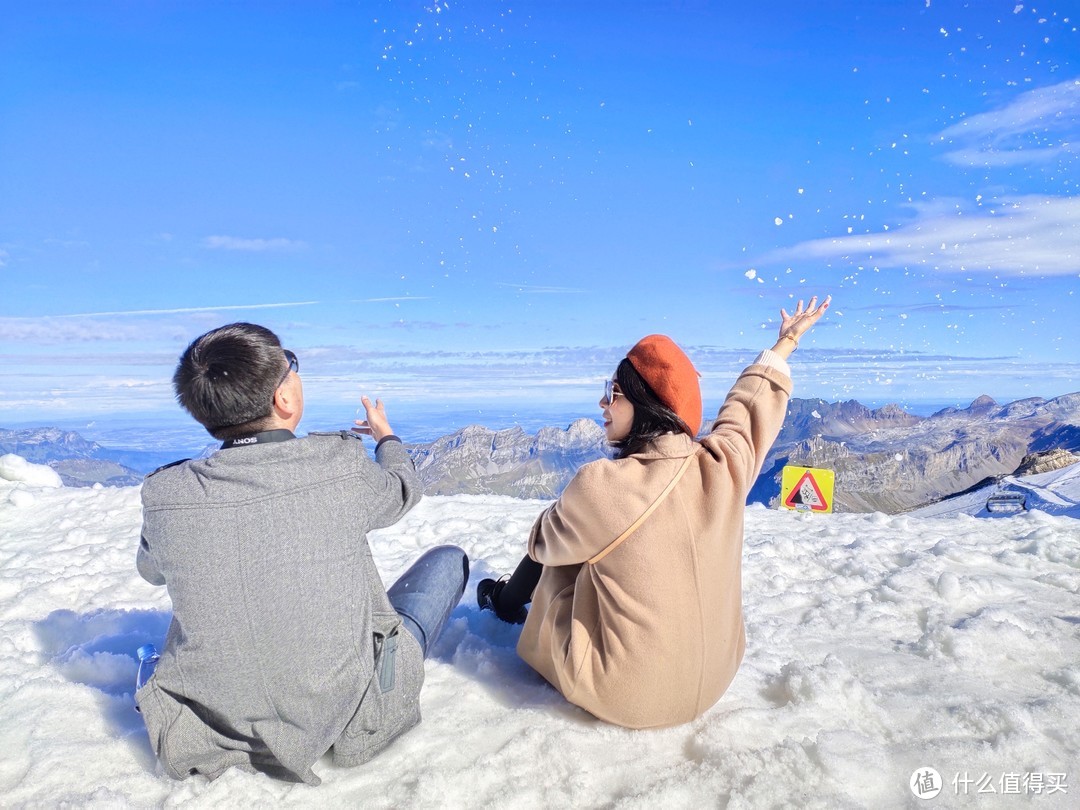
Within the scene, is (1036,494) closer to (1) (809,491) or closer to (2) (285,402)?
(1) (809,491)

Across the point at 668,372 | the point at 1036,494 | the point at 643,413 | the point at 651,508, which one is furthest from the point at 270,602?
the point at 1036,494

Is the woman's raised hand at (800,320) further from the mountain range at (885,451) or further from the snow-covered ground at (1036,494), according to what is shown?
the mountain range at (885,451)

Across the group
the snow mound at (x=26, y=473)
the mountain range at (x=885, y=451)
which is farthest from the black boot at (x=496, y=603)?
the mountain range at (x=885, y=451)

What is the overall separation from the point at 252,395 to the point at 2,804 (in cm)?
185

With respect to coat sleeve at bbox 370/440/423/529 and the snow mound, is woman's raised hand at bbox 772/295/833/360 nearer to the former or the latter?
coat sleeve at bbox 370/440/423/529

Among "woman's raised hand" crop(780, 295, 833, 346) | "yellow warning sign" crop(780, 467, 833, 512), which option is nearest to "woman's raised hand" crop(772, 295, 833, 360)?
"woman's raised hand" crop(780, 295, 833, 346)

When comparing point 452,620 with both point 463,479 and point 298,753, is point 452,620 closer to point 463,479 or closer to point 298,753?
point 298,753

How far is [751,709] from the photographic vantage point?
304 cm

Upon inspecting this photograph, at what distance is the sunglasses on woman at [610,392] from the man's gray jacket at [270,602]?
0.84 meters

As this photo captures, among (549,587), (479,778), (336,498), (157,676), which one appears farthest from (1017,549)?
(157,676)

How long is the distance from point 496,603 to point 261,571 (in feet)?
6.79

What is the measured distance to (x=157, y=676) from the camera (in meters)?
2.50

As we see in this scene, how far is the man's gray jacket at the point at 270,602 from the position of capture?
227 cm

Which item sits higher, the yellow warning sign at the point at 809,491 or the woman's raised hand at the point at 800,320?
the woman's raised hand at the point at 800,320
